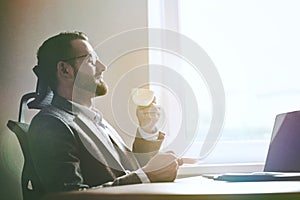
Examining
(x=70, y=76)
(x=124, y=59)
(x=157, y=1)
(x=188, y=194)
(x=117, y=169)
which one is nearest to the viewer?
(x=188, y=194)

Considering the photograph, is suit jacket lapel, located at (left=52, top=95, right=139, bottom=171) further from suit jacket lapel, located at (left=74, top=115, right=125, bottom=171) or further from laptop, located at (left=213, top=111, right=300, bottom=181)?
laptop, located at (left=213, top=111, right=300, bottom=181)

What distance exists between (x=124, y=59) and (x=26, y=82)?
0.38 meters

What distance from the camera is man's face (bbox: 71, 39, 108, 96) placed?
1.29 m

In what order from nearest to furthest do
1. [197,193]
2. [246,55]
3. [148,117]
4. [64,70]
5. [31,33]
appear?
[197,193]
[64,70]
[148,117]
[31,33]
[246,55]

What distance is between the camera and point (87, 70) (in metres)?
1.30

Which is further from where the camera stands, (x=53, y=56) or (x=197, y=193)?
(x=53, y=56)

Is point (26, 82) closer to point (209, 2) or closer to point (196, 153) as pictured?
point (196, 153)

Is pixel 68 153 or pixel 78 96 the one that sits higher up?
pixel 78 96

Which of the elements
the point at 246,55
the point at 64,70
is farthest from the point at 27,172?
the point at 246,55

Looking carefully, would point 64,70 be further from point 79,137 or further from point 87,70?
point 79,137

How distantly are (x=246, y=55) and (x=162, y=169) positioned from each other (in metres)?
0.97

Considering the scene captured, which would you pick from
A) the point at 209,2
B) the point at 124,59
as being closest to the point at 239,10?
the point at 209,2

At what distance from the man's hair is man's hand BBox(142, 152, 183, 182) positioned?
382mm

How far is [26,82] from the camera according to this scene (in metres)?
1.57
